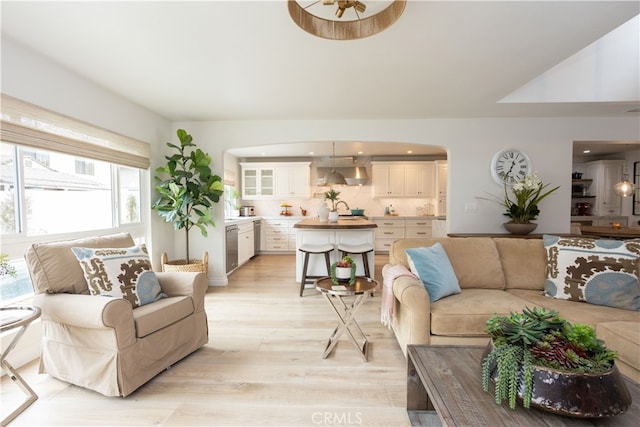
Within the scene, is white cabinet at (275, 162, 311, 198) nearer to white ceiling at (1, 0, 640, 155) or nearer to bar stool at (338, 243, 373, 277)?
bar stool at (338, 243, 373, 277)

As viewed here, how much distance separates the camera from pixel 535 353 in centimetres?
118

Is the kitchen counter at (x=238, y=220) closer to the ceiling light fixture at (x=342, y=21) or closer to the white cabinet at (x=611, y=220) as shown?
the ceiling light fixture at (x=342, y=21)

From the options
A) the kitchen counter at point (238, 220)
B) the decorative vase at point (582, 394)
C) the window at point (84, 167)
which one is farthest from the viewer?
the kitchen counter at point (238, 220)

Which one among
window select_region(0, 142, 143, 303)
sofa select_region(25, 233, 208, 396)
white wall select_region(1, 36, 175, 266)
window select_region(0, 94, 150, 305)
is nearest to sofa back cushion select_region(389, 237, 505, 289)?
sofa select_region(25, 233, 208, 396)

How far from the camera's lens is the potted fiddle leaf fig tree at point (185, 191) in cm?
385

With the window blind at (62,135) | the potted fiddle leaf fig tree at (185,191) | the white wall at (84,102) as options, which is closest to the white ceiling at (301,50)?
the white wall at (84,102)

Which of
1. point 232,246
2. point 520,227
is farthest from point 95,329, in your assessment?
point 520,227

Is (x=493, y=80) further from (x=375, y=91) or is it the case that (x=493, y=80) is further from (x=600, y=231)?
(x=600, y=231)

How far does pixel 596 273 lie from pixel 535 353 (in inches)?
65.6

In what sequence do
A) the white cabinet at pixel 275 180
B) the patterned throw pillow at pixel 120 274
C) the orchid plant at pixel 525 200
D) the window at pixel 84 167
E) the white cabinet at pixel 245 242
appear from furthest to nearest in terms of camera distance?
the white cabinet at pixel 275 180, the white cabinet at pixel 245 242, the orchid plant at pixel 525 200, the window at pixel 84 167, the patterned throw pillow at pixel 120 274

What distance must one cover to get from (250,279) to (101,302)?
3.14 metres

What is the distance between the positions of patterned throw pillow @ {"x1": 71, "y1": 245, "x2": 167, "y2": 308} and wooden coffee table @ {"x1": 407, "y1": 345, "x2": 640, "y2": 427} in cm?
190

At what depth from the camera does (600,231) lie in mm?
4371

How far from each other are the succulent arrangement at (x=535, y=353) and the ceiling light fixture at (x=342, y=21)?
1.70m
